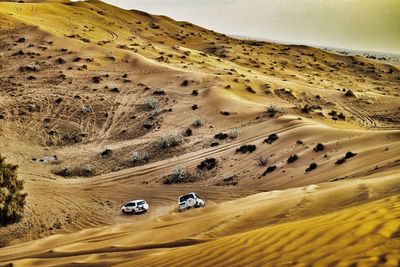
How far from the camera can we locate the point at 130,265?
7824mm

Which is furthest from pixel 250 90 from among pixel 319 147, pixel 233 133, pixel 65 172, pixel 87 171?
pixel 65 172

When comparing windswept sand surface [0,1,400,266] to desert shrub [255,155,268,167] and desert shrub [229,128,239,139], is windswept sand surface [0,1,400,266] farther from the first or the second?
desert shrub [229,128,239,139]

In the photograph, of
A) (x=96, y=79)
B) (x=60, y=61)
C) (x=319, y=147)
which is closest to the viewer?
(x=319, y=147)

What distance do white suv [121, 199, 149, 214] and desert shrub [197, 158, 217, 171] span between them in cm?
537

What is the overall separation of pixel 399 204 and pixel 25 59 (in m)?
49.8

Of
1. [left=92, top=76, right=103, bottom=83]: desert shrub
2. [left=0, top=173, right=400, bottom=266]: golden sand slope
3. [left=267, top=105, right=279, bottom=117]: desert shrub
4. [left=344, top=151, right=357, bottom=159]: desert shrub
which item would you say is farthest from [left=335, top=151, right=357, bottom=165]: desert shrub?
[left=92, top=76, right=103, bottom=83]: desert shrub

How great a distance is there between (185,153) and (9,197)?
41.8 ft

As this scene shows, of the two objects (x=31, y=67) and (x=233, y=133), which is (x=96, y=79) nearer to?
(x=31, y=67)

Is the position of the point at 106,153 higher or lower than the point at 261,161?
higher

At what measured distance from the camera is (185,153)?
93.9 ft

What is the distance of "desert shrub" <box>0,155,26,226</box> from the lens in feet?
59.2

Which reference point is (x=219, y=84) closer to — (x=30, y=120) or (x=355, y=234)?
(x=30, y=120)

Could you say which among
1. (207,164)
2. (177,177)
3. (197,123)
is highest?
(197,123)

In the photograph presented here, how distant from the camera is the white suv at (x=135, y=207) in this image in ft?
68.1
